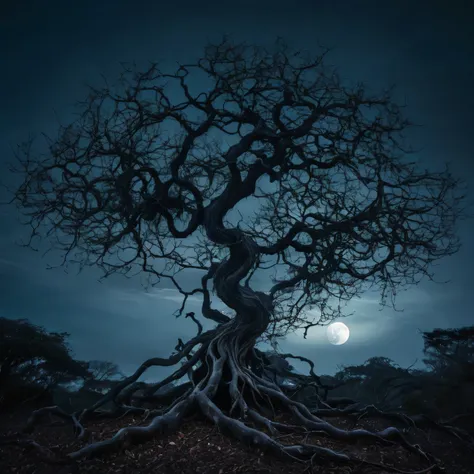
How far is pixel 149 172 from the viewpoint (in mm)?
7293

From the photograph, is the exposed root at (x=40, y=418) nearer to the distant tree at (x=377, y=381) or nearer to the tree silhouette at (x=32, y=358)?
the tree silhouette at (x=32, y=358)

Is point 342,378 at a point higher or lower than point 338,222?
lower

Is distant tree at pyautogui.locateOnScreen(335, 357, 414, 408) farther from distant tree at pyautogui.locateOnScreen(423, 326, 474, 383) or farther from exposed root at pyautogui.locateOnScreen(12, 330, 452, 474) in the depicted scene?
exposed root at pyautogui.locateOnScreen(12, 330, 452, 474)

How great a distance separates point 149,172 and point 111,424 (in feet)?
17.8

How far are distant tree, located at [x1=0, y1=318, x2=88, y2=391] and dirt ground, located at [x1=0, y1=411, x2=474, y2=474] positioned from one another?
4.68m

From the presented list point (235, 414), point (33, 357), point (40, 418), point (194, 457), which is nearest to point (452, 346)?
point (235, 414)

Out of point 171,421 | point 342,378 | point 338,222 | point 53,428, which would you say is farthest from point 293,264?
point 342,378

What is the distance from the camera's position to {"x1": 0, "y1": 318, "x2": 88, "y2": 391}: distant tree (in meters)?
9.55

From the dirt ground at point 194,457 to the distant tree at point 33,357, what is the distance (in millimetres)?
4684

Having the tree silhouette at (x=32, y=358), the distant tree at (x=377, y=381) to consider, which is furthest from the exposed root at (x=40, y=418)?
the distant tree at (x=377, y=381)

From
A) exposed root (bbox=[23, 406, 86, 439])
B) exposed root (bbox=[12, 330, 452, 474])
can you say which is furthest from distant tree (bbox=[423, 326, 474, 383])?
exposed root (bbox=[23, 406, 86, 439])

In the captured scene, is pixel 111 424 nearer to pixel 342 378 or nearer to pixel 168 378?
pixel 168 378

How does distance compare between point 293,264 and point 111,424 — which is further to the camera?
point 293,264

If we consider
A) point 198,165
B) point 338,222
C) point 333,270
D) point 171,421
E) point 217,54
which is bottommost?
point 171,421
